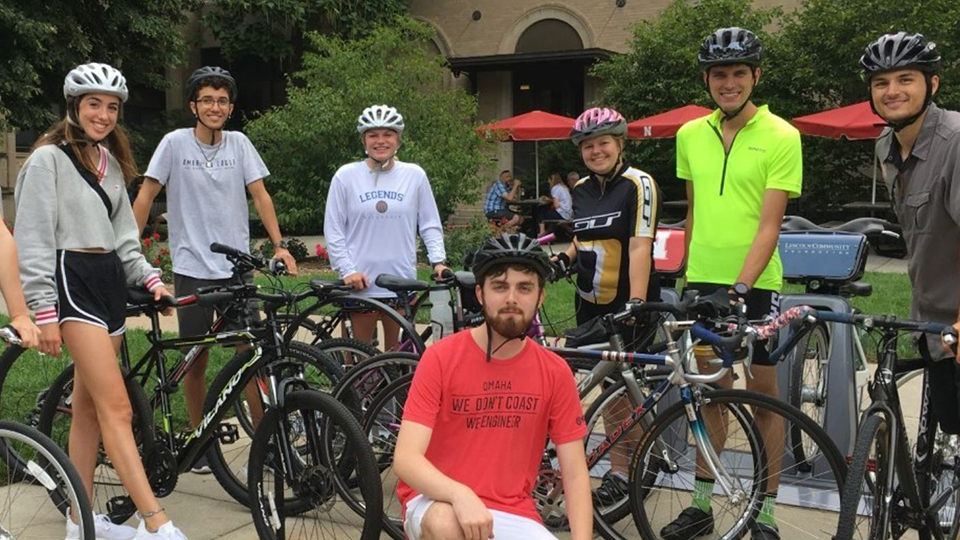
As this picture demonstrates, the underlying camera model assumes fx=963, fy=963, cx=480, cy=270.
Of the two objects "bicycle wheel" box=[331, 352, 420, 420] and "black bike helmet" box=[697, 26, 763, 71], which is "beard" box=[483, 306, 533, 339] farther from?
"black bike helmet" box=[697, 26, 763, 71]

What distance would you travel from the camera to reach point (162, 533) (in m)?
3.91

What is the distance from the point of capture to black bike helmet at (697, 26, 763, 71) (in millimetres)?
4152

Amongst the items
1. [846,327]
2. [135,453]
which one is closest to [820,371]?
[846,327]

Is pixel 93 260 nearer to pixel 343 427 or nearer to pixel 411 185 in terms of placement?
pixel 343 427

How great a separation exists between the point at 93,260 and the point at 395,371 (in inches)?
57.7

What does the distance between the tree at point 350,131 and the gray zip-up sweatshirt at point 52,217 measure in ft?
35.6

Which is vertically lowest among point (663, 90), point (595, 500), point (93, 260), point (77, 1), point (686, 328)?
point (595, 500)

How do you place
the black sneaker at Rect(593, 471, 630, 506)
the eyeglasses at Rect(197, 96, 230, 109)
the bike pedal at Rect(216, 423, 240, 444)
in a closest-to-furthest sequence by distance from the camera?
1. the black sneaker at Rect(593, 471, 630, 506)
2. the bike pedal at Rect(216, 423, 240, 444)
3. the eyeglasses at Rect(197, 96, 230, 109)

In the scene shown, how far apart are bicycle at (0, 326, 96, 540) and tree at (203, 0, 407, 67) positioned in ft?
75.1

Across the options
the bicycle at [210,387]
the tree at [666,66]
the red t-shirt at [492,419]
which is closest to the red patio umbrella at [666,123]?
the tree at [666,66]

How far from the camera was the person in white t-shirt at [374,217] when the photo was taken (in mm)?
5484

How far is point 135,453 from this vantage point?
13.1ft

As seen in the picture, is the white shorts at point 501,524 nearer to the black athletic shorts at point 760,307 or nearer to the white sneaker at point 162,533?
the white sneaker at point 162,533

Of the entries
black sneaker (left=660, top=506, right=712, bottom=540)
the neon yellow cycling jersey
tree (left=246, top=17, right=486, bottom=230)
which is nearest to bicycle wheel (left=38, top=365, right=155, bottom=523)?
black sneaker (left=660, top=506, right=712, bottom=540)
